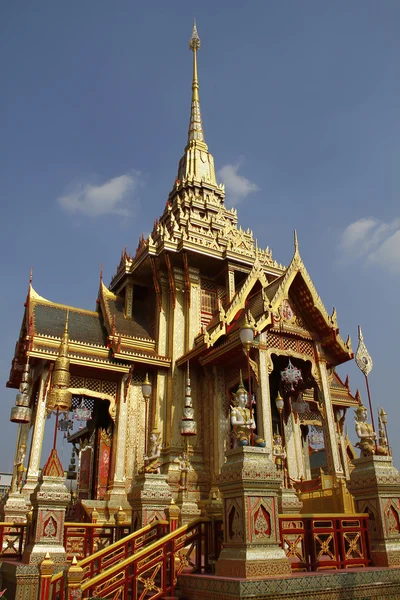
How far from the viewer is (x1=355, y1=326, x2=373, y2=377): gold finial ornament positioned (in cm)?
1119

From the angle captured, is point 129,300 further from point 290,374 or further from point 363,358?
point 363,358

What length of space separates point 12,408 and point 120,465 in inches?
154

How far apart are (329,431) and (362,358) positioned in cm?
509

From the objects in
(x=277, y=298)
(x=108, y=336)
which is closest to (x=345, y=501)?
(x=277, y=298)

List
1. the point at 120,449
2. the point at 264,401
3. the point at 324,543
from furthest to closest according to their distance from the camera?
1. the point at 120,449
2. the point at 264,401
3. the point at 324,543

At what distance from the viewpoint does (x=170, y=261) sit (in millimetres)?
19766

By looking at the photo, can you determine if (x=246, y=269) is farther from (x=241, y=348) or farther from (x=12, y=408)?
(x=12, y=408)

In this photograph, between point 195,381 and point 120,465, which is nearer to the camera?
point 120,465

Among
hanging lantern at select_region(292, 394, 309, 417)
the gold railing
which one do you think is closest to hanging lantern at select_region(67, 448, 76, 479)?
hanging lantern at select_region(292, 394, 309, 417)

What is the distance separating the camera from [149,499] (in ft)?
31.7

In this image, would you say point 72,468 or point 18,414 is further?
point 72,468

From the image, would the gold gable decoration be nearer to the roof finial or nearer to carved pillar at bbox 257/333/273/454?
carved pillar at bbox 257/333/273/454

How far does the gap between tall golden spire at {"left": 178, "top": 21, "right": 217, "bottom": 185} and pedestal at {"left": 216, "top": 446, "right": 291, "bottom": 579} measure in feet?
67.5

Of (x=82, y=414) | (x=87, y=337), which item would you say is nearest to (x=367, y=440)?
(x=87, y=337)
